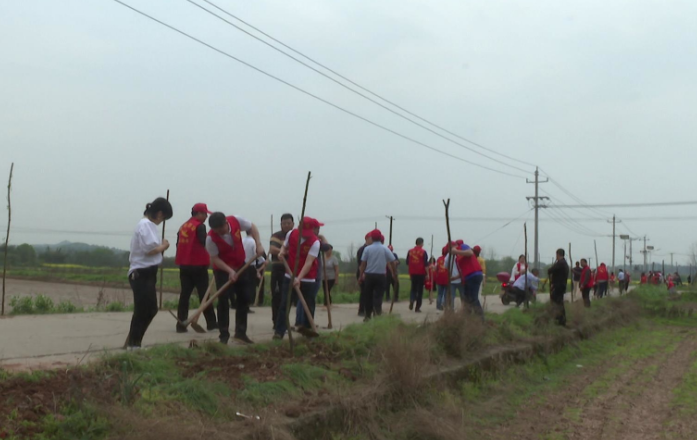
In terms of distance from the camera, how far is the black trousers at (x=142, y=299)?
6.76 meters

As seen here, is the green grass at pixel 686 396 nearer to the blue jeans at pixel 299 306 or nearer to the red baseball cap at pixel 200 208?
the blue jeans at pixel 299 306

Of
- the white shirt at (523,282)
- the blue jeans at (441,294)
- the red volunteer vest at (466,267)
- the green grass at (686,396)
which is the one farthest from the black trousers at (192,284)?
the white shirt at (523,282)

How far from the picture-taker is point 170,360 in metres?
6.11

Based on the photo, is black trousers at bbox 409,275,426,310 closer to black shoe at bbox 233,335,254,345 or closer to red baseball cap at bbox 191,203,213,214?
red baseball cap at bbox 191,203,213,214

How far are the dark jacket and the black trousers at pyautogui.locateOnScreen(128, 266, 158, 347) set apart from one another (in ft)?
30.6

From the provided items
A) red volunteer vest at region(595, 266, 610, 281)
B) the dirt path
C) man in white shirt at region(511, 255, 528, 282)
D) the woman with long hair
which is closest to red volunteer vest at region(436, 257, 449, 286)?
the dirt path

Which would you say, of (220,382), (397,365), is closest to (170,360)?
(220,382)

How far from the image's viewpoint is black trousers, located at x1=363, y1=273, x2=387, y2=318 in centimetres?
1168

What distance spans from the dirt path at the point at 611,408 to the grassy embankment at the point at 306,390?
0.13 meters

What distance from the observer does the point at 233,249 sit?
8.25 metres

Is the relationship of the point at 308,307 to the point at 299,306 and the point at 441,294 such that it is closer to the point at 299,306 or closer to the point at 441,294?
the point at 299,306

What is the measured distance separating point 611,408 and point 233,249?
15.8 ft

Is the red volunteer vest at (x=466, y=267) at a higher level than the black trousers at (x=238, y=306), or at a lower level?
higher

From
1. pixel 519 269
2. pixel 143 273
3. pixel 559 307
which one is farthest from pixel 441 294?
pixel 143 273
